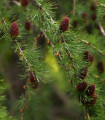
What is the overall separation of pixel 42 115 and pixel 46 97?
233 millimetres

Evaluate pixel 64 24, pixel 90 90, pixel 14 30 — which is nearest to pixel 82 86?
pixel 90 90

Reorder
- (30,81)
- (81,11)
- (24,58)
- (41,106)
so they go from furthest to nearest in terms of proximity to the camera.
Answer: (41,106) < (81,11) < (30,81) < (24,58)

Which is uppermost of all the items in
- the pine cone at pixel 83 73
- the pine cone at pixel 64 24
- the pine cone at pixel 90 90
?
the pine cone at pixel 64 24

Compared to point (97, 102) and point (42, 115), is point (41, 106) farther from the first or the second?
point (97, 102)

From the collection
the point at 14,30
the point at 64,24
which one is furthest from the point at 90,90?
the point at 14,30

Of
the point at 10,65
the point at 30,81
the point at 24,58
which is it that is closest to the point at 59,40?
the point at 24,58

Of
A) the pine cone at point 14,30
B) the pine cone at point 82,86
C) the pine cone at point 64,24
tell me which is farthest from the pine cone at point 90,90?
the pine cone at point 14,30

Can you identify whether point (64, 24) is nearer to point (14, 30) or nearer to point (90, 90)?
point (14, 30)

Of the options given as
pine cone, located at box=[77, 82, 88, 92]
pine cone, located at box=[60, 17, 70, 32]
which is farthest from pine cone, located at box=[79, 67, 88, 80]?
pine cone, located at box=[60, 17, 70, 32]

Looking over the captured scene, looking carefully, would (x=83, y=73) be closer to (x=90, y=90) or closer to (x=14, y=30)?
(x=90, y=90)

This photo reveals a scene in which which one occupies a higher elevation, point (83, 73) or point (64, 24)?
point (64, 24)

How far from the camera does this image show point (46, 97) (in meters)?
2.88

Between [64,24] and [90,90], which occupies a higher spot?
[64,24]

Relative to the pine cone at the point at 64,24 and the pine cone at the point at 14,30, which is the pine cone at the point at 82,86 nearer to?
the pine cone at the point at 64,24
